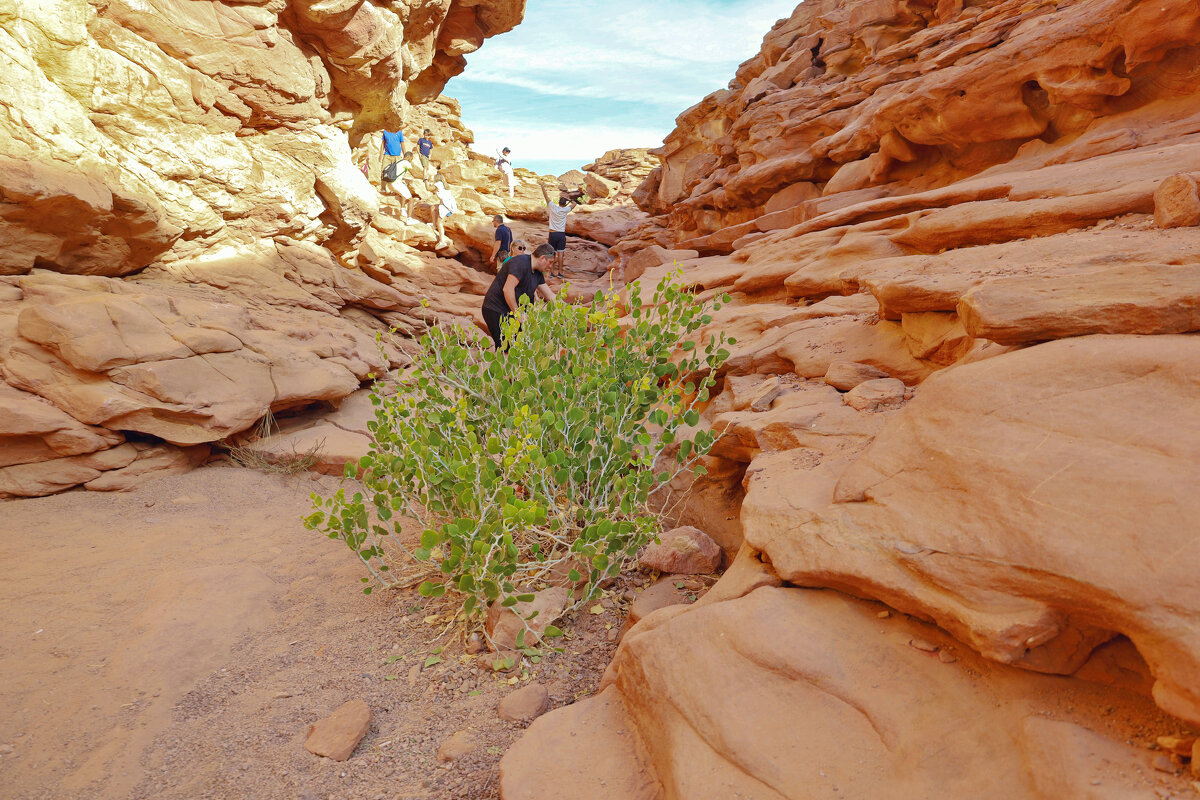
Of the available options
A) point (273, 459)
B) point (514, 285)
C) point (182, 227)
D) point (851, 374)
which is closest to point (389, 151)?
point (182, 227)

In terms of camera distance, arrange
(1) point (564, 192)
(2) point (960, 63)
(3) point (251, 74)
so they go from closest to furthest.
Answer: (2) point (960, 63) → (3) point (251, 74) → (1) point (564, 192)

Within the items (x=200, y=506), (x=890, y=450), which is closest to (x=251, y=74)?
(x=200, y=506)

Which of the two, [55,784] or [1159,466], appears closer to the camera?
[1159,466]

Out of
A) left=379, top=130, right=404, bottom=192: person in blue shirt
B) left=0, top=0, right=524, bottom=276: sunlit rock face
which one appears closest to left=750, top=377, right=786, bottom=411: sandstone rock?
left=0, top=0, right=524, bottom=276: sunlit rock face

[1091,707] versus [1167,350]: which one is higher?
[1167,350]

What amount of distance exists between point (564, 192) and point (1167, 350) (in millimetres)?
27015

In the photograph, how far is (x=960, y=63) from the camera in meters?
7.46

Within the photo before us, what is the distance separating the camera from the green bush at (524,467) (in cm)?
260

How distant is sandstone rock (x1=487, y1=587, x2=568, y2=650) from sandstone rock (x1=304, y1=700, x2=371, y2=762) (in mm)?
566

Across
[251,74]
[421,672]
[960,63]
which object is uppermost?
[251,74]

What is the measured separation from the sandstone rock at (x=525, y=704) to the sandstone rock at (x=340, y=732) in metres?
0.49

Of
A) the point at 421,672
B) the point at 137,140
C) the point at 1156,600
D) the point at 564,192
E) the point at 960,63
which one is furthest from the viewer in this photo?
the point at 564,192

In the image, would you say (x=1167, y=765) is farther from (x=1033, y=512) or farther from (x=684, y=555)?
(x=684, y=555)

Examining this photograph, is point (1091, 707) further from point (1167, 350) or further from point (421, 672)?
point (421, 672)
